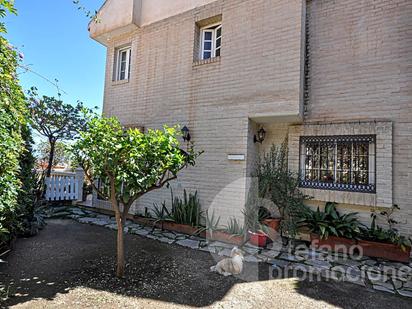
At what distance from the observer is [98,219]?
8523 millimetres

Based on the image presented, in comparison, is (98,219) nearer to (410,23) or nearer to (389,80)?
(389,80)

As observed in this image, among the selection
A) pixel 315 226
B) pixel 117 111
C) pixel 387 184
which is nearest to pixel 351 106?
pixel 387 184

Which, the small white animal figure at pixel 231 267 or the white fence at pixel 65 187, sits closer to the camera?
the small white animal figure at pixel 231 267

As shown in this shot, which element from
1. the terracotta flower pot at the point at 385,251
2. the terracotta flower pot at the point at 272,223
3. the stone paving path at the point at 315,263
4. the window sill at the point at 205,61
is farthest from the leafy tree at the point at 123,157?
the terracotta flower pot at the point at 385,251

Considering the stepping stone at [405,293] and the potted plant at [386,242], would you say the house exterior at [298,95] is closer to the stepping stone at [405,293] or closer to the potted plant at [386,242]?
the potted plant at [386,242]

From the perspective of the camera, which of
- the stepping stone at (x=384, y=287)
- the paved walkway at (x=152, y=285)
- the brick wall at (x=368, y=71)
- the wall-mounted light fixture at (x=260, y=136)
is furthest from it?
the wall-mounted light fixture at (x=260, y=136)

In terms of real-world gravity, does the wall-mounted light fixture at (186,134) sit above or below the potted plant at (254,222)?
above

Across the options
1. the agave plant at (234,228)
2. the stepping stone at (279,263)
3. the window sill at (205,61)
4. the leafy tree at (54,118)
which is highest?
the window sill at (205,61)

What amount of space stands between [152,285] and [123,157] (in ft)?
7.23

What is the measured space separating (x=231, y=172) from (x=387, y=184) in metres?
3.85

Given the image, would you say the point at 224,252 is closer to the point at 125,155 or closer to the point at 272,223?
the point at 272,223

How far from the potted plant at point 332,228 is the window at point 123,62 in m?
8.66

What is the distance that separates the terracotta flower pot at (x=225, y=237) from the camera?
6368 millimetres

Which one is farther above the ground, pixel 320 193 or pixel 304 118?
pixel 304 118
